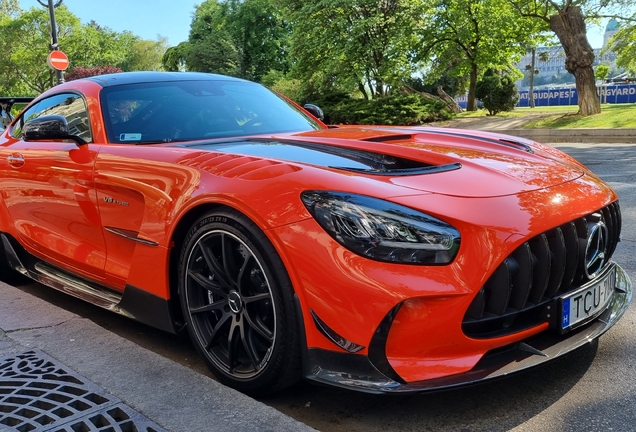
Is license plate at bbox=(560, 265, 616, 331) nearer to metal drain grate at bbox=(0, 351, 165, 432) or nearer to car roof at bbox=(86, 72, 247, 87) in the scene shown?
metal drain grate at bbox=(0, 351, 165, 432)

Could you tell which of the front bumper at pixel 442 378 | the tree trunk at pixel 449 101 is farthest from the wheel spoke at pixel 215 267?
the tree trunk at pixel 449 101

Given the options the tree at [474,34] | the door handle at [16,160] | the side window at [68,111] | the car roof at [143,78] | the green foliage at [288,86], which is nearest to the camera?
the side window at [68,111]

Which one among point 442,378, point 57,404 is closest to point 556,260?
point 442,378

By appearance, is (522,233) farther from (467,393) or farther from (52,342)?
(52,342)

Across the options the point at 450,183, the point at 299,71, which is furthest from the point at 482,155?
the point at 299,71

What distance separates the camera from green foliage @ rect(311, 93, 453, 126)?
21969mm

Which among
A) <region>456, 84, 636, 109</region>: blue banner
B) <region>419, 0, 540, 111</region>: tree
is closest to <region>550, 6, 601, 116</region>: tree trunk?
<region>419, 0, 540, 111</region>: tree

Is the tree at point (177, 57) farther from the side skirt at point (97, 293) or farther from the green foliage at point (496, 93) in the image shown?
the side skirt at point (97, 293)

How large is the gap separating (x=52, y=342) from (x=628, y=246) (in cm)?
381

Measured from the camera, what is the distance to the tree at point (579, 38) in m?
17.9

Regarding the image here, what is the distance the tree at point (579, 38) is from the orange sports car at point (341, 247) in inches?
668

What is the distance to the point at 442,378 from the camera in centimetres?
195

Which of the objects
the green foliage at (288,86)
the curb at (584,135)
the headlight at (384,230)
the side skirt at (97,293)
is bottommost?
the curb at (584,135)

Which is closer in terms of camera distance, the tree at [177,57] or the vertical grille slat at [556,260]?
the vertical grille slat at [556,260]
